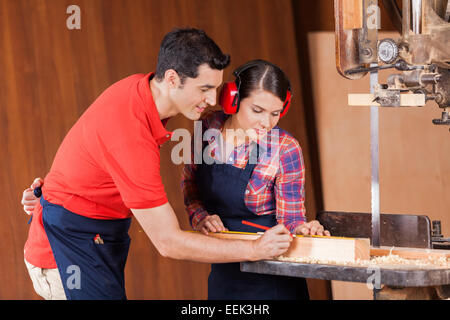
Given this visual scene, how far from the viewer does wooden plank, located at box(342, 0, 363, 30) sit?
2111 mm

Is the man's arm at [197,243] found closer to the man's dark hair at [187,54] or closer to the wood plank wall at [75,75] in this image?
the man's dark hair at [187,54]

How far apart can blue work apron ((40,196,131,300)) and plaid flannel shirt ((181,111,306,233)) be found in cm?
53

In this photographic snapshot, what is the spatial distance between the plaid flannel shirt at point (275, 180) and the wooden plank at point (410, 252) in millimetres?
386

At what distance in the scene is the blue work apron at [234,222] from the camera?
2.64m

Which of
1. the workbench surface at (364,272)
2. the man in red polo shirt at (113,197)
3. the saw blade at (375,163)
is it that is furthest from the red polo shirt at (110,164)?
the saw blade at (375,163)

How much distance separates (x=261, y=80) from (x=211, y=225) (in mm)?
638

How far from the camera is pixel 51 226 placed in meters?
2.23

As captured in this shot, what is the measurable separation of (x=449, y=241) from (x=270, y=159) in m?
0.83

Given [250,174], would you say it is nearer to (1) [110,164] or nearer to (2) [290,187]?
(2) [290,187]

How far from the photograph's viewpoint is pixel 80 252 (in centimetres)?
222

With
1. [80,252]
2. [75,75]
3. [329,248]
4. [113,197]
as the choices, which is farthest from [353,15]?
[75,75]

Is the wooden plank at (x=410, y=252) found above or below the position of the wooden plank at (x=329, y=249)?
below

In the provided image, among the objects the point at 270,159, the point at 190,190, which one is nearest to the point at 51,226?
the point at 190,190
